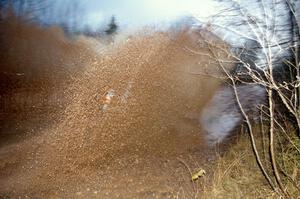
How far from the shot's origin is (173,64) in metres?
9.85

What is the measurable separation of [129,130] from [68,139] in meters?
1.21

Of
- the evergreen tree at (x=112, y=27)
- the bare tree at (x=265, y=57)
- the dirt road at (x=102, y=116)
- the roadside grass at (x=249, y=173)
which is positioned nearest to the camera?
the bare tree at (x=265, y=57)

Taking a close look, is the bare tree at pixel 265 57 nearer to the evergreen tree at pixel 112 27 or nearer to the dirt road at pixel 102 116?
the dirt road at pixel 102 116

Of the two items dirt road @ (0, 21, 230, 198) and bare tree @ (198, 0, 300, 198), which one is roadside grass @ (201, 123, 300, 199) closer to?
bare tree @ (198, 0, 300, 198)

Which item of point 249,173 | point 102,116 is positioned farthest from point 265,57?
point 102,116

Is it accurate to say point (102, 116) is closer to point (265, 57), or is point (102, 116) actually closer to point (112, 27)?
point (265, 57)

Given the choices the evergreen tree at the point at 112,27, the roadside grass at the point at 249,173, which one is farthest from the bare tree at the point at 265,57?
the evergreen tree at the point at 112,27

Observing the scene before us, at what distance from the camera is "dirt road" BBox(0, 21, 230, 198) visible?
5176 mm

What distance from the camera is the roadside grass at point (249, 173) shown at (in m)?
4.75

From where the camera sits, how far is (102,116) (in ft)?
23.1

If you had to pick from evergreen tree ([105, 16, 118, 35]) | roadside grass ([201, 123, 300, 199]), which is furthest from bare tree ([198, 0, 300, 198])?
evergreen tree ([105, 16, 118, 35])

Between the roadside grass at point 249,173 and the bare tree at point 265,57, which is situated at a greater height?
the bare tree at point 265,57

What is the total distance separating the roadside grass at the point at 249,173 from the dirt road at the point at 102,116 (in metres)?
0.35

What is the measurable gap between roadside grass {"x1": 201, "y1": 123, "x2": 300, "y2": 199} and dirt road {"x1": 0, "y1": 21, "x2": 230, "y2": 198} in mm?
348
